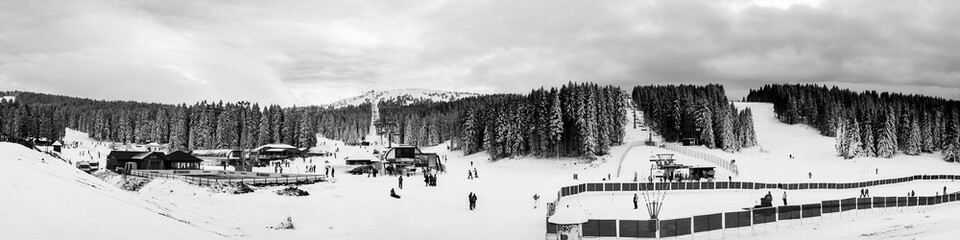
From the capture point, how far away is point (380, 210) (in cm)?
3625

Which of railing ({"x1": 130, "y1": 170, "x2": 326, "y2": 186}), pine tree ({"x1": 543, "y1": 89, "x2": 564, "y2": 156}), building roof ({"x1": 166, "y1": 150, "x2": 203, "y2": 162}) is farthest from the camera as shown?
pine tree ({"x1": 543, "y1": 89, "x2": 564, "y2": 156})

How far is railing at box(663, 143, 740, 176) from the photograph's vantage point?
74525 mm

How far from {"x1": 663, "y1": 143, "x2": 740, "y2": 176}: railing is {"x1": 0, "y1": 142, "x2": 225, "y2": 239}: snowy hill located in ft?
213

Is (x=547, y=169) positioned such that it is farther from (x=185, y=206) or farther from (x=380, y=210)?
(x=185, y=206)

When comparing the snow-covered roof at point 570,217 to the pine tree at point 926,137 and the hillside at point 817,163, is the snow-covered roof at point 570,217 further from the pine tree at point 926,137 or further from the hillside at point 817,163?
the pine tree at point 926,137

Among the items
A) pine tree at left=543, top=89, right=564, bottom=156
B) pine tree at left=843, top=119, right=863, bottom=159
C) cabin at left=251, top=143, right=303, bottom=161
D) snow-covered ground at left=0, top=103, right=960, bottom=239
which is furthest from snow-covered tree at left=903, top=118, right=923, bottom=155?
cabin at left=251, top=143, right=303, bottom=161

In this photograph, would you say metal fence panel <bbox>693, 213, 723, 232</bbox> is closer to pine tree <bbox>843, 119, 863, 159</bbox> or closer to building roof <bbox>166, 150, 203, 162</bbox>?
building roof <bbox>166, 150, 203, 162</bbox>

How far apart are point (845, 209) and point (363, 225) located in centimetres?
2423

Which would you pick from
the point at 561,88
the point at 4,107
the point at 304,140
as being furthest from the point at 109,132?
the point at 561,88

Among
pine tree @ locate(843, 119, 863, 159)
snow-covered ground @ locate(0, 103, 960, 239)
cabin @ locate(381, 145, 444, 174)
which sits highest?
pine tree @ locate(843, 119, 863, 159)

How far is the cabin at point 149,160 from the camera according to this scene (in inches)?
2769

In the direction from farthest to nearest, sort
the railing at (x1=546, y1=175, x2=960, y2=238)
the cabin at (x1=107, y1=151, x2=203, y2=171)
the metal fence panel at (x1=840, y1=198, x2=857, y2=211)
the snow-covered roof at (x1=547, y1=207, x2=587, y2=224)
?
the cabin at (x1=107, y1=151, x2=203, y2=171), the metal fence panel at (x1=840, y1=198, x2=857, y2=211), the railing at (x1=546, y1=175, x2=960, y2=238), the snow-covered roof at (x1=547, y1=207, x2=587, y2=224)

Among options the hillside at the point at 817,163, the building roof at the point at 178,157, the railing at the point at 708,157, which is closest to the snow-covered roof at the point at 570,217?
the hillside at the point at 817,163

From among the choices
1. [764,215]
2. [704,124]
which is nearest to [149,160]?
[764,215]
